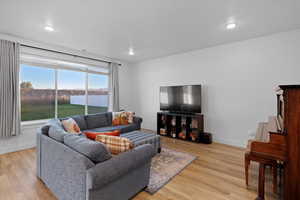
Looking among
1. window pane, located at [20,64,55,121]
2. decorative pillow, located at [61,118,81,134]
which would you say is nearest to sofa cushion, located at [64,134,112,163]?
decorative pillow, located at [61,118,81,134]

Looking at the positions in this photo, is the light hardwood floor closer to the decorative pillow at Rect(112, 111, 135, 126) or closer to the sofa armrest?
the sofa armrest

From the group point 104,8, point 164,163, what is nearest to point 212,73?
point 164,163

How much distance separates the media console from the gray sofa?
237cm

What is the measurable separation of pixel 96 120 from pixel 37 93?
1753 mm

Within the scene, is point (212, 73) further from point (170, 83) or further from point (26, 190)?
point (26, 190)

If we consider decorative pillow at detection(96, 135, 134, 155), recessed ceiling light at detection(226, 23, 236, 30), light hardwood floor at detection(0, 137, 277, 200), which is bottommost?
light hardwood floor at detection(0, 137, 277, 200)

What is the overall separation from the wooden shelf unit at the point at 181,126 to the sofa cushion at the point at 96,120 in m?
1.67

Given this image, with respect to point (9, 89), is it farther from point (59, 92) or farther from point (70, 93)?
point (70, 93)

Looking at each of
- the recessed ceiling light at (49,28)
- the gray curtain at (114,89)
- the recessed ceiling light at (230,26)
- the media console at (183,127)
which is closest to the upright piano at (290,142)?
the recessed ceiling light at (230,26)

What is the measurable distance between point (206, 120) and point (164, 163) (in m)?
2.00

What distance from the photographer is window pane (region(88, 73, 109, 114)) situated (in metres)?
4.91

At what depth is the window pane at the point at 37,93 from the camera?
3.67 m

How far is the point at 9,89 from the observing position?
3.16 m

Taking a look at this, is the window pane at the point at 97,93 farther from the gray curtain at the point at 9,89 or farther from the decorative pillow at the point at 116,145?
the decorative pillow at the point at 116,145
